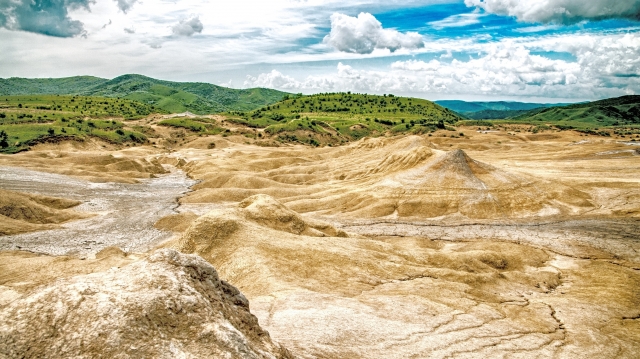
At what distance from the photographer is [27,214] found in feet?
210

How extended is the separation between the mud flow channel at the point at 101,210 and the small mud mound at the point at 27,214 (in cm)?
243

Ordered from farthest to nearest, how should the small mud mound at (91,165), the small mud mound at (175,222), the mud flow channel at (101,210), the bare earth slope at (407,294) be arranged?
the small mud mound at (91,165), the small mud mound at (175,222), the mud flow channel at (101,210), the bare earth slope at (407,294)

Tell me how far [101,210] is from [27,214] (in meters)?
12.0

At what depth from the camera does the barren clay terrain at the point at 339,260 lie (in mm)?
14422

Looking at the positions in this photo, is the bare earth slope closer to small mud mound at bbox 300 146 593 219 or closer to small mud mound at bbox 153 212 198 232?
small mud mound at bbox 153 212 198 232

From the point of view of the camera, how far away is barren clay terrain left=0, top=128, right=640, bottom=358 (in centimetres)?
1442

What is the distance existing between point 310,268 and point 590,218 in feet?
171

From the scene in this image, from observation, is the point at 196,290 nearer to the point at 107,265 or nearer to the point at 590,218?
the point at 107,265

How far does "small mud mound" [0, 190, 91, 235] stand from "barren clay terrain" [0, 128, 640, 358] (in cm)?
39

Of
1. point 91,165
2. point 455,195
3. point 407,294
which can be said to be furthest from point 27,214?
point 455,195

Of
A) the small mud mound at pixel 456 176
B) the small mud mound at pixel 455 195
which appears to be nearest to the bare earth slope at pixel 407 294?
the small mud mound at pixel 455 195

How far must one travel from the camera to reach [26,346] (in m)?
12.1

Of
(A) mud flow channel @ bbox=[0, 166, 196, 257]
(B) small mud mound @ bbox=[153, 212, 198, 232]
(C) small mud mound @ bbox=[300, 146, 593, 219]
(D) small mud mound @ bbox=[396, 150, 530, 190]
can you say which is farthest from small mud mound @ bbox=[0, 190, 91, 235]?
(D) small mud mound @ bbox=[396, 150, 530, 190]

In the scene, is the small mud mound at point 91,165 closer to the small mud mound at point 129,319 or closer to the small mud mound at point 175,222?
the small mud mound at point 175,222
